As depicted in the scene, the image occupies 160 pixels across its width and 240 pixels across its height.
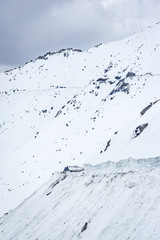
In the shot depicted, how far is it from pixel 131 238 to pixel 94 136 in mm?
58660

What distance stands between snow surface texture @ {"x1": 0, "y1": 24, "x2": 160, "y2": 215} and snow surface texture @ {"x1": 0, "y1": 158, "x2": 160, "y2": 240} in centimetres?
175

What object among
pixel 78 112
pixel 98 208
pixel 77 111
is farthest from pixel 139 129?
pixel 77 111

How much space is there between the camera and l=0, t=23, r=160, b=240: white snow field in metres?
36.8

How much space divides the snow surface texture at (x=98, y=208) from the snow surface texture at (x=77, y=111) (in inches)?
69.0

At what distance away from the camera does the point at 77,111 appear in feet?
345

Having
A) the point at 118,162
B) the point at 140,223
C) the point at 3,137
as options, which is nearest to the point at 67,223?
the point at 118,162

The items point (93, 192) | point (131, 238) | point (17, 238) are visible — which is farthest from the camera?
point (17, 238)

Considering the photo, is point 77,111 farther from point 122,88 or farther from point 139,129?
point 139,129

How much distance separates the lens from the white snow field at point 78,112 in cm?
3681

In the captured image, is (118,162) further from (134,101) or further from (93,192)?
(134,101)

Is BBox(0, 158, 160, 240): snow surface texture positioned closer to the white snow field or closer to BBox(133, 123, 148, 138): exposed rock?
the white snow field

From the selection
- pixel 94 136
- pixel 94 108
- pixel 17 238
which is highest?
pixel 94 108

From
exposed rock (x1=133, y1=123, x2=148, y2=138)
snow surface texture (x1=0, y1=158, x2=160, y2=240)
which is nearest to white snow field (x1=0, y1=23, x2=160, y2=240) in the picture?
exposed rock (x1=133, y1=123, x2=148, y2=138)

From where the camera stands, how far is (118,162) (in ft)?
93.9
